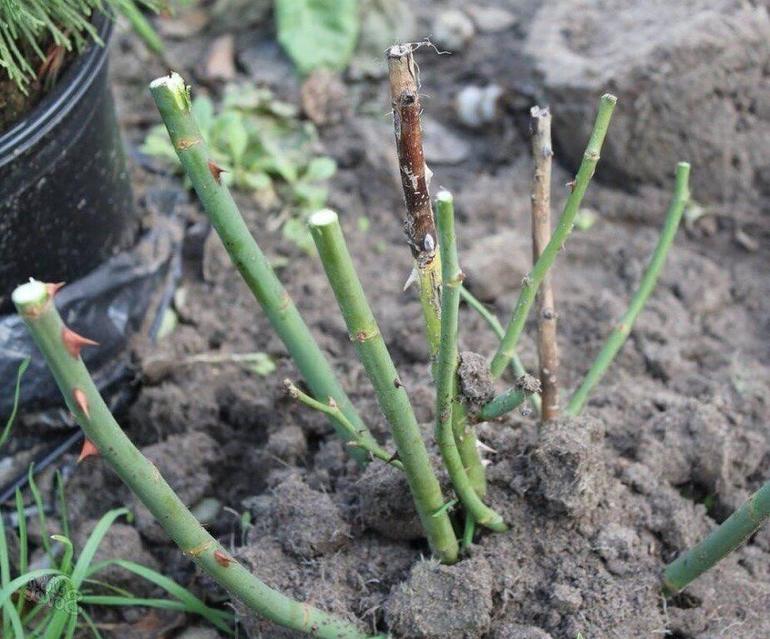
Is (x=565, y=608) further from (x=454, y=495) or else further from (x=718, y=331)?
(x=718, y=331)

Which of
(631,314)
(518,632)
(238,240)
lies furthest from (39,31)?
(518,632)

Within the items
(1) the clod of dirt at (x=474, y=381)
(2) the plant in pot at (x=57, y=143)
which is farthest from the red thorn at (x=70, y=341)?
(2) the plant in pot at (x=57, y=143)

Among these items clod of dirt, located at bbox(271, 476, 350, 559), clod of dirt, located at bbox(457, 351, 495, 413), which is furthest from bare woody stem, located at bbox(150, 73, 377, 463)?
clod of dirt, located at bbox(457, 351, 495, 413)

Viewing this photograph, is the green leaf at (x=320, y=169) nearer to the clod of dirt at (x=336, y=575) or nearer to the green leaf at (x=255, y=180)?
the green leaf at (x=255, y=180)

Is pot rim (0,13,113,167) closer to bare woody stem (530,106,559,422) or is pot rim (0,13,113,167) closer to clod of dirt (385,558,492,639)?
bare woody stem (530,106,559,422)

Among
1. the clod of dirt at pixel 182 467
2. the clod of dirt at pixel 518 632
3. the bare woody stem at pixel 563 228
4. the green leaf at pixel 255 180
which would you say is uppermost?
the bare woody stem at pixel 563 228

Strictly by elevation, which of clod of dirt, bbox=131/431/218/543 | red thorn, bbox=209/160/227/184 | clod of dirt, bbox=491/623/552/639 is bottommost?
clod of dirt, bbox=131/431/218/543

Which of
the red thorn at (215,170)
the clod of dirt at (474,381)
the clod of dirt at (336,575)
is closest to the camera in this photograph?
the red thorn at (215,170)
